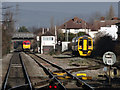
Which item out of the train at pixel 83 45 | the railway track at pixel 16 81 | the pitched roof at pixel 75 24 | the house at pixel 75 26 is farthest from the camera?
the pitched roof at pixel 75 24

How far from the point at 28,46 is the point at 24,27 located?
7032cm

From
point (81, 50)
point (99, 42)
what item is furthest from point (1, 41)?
point (99, 42)

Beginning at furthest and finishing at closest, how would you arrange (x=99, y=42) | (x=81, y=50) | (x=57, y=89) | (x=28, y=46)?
(x=28, y=46)
(x=99, y=42)
(x=81, y=50)
(x=57, y=89)

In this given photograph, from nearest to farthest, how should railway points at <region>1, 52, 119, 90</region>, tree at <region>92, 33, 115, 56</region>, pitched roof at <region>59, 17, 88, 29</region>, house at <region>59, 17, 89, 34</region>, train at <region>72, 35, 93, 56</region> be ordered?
railway points at <region>1, 52, 119, 90</region> < train at <region>72, 35, 93, 56</region> < tree at <region>92, 33, 115, 56</region> < house at <region>59, 17, 89, 34</region> < pitched roof at <region>59, 17, 88, 29</region>

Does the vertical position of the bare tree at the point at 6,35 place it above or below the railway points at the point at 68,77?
above

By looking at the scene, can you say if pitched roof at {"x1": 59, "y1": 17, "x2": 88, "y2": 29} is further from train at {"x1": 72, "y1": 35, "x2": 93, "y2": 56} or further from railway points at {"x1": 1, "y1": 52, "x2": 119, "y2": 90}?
railway points at {"x1": 1, "y1": 52, "x2": 119, "y2": 90}

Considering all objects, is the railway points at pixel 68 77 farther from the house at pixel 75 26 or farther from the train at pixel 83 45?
the house at pixel 75 26

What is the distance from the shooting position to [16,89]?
34.8 ft

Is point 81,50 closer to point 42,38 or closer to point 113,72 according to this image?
point 113,72

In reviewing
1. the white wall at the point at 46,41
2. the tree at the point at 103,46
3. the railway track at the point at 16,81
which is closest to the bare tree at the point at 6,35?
the white wall at the point at 46,41

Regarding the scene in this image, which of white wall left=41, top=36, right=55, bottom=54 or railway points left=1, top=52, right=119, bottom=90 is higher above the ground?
white wall left=41, top=36, right=55, bottom=54

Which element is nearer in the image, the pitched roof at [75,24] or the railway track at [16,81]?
the railway track at [16,81]

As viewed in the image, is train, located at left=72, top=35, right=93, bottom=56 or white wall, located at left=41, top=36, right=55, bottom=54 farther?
white wall, located at left=41, top=36, right=55, bottom=54

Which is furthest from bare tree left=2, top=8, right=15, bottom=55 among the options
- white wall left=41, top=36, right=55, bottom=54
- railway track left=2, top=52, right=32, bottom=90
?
railway track left=2, top=52, right=32, bottom=90
